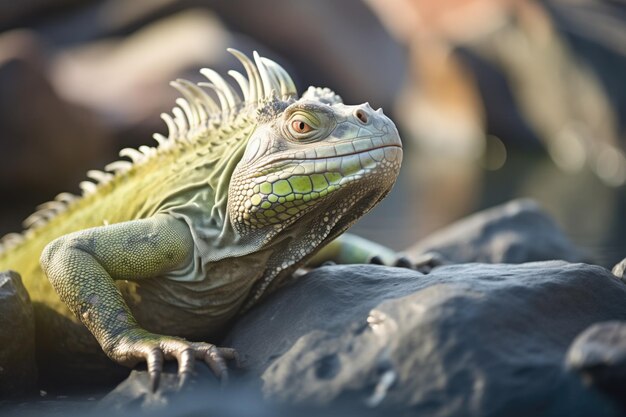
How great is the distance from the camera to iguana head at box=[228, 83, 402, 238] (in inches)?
216

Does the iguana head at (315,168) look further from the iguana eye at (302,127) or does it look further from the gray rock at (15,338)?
the gray rock at (15,338)

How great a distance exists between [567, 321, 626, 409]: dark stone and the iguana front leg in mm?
1977

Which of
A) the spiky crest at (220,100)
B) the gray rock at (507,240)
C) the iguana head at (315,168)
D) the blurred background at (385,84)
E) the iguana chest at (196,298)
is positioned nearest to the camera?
the iguana head at (315,168)

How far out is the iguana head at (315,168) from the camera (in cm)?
550

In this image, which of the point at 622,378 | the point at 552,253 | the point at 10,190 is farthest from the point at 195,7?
the point at 622,378

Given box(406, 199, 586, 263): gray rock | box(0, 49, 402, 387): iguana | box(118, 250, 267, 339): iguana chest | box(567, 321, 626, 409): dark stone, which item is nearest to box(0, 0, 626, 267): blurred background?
box(406, 199, 586, 263): gray rock

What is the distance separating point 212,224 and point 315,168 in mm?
859

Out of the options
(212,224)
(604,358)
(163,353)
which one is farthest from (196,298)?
(604,358)

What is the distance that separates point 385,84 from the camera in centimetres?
3284

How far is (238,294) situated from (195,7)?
2548 centimetres

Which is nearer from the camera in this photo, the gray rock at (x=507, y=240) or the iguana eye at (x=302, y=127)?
the iguana eye at (x=302, y=127)

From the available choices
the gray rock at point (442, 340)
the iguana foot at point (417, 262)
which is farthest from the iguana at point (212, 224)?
the iguana foot at point (417, 262)

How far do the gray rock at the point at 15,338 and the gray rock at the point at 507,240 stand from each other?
413 centimetres

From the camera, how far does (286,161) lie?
5.59 metres
